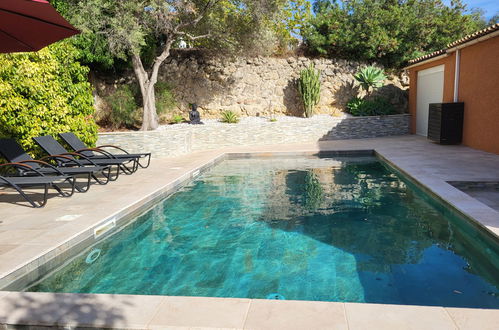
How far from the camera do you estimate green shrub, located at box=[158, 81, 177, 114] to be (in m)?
15.8

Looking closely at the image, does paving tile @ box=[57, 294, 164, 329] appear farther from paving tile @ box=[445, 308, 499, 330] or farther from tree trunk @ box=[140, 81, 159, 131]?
tree trunk @ box=[140, 81, 159, 131]

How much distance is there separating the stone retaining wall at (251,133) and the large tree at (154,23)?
1934 mm

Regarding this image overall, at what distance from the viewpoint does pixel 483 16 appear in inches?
1160

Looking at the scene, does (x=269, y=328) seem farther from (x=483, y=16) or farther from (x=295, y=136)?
(x=483, y=16)

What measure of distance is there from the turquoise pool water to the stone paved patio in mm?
308

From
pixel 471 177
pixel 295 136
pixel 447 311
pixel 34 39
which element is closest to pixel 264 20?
pixel 295 136

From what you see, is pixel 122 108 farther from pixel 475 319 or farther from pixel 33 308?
pixel 475 319

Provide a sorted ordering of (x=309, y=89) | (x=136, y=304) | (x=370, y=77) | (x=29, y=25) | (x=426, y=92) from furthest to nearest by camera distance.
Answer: (x=370, y=77), (x=309, y=89), (x=426, y=92), (x=29, y=25), (x=136, y=304)

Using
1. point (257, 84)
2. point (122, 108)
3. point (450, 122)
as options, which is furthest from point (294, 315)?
point (257, 84)

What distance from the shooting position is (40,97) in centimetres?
847

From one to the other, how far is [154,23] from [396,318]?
12.8 meters

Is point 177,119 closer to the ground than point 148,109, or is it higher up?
closer to the ground

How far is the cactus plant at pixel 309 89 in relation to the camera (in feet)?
56.5

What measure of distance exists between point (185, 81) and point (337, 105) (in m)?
7.46
